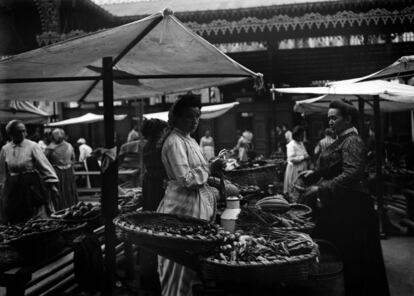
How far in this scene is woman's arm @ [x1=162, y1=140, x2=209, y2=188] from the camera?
3.00 m

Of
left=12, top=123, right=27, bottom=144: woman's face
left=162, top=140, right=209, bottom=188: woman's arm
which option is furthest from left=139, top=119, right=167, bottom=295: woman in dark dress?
left=12, top=123, right=27, bottom=144: woman's face

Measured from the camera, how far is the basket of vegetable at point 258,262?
85.3 inches

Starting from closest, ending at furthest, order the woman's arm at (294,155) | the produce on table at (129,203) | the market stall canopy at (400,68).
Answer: the market stall canopy at (400,68), the produce on table at (129,203), the woman's arm at (294,155)

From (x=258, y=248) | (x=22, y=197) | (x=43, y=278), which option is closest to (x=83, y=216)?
(x=43, y=278)

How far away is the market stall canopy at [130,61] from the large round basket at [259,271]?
1645mm

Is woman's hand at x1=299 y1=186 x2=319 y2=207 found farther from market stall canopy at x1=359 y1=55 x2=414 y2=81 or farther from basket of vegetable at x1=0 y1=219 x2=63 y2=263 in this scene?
basket of vegetable at x1=0 y1=219 x2=63 y2=263

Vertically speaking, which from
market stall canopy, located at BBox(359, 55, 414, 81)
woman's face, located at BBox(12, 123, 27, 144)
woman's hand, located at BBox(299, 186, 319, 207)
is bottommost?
woman's hand, located at BBox(299, 186, 319, 207)

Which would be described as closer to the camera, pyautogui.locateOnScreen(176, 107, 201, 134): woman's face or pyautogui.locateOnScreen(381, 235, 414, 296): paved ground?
pyautogui.locateOnScreen(176, 107, 201, 134): woman's face

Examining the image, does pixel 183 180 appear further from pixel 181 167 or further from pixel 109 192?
pixel 109 192

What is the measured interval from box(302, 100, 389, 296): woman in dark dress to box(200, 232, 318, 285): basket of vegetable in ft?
4.14

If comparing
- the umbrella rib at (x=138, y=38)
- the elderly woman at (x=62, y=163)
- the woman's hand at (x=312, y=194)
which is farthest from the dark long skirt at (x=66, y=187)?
the woman's hand at (x=312, y=194)

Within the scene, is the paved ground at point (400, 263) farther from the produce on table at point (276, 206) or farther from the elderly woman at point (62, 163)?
the elderly woman at point (62, 163)

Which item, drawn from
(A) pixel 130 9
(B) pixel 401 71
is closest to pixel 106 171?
(B) pixel 401 71

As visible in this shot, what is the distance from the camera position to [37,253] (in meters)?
3.23
